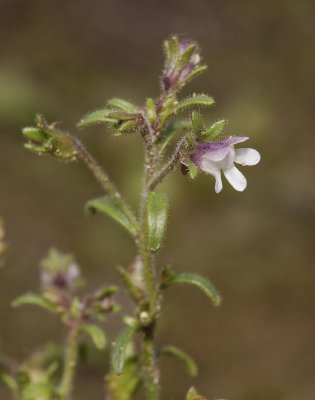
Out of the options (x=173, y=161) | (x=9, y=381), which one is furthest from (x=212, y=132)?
(x=9, y=381)

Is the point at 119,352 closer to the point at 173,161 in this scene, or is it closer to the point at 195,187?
the point at 173,161

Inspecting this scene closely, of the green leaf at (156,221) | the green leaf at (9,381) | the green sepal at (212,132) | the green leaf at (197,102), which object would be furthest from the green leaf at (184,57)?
the green leaf at (9,381)

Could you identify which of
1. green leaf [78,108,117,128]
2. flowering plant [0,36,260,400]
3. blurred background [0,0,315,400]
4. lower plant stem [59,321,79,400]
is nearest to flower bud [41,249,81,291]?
flowering plant [0,36,260,400]

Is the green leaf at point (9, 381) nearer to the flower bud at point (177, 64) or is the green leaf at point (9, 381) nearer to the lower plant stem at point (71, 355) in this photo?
the lower plant stem at point (71, 355)

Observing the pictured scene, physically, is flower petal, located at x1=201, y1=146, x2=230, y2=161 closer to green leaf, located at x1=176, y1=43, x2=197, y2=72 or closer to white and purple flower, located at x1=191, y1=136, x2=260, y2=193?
white and purple flower, located at x1=191, y1=136, x2=260, y2=193

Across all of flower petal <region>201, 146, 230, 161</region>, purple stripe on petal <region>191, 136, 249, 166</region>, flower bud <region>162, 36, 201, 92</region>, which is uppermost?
flower bud <region>162, 36, 201, 92</region>

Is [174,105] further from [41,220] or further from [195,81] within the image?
[195,81]

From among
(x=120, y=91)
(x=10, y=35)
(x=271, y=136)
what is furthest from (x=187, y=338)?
(x=10, y=35)
